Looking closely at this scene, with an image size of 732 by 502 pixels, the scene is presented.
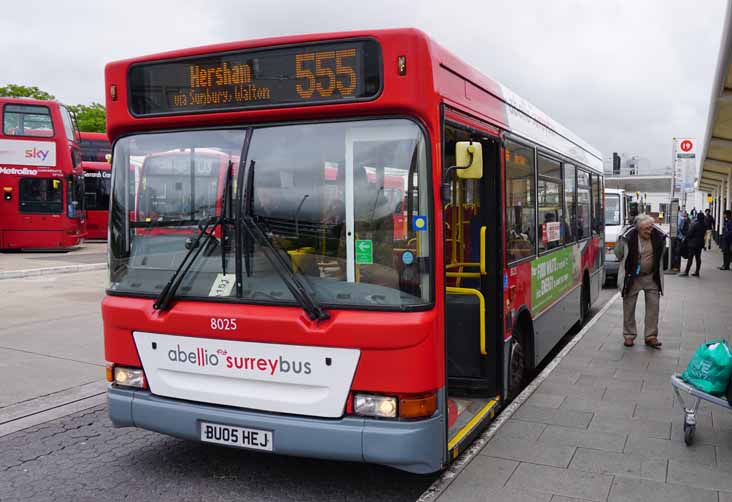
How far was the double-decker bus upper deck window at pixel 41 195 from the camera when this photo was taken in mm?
24062

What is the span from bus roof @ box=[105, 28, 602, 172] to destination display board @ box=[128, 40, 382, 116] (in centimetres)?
4

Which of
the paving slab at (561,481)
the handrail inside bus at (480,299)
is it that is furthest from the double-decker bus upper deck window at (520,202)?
the paving slab at (561,481)

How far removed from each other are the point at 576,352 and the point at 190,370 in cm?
550

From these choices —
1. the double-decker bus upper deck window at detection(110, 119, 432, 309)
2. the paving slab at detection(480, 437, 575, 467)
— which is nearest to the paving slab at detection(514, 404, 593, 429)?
the paving slab at detection(480, 437, 575, 467)

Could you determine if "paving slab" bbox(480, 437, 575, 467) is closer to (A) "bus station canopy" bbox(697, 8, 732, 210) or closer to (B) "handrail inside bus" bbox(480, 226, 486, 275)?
(B) "handrail inside bus" bbox(480, 226, 486, 275)

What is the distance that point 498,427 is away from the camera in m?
5.56

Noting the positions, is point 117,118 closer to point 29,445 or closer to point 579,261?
point 29,445

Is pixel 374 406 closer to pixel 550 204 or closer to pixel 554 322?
pixel 550 204

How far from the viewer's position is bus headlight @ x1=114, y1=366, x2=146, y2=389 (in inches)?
183

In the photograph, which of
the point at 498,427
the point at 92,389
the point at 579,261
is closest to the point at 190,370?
the point at 498,427

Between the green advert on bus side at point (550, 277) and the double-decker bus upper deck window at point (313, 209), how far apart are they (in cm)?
295

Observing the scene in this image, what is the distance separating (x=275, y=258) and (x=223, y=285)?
1.34 feet

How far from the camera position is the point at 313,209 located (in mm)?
4219

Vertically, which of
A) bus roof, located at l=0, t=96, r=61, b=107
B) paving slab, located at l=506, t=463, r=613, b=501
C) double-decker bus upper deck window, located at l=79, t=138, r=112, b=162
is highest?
bus roof, located at l=0, t=96, r=61, b=107
